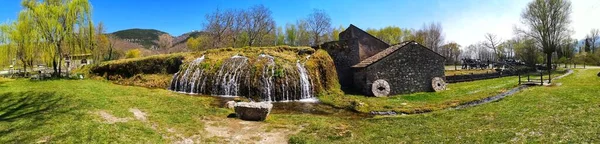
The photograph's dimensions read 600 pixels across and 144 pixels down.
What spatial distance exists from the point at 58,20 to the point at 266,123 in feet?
65.0

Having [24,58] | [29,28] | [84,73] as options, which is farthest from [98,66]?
[29,28]

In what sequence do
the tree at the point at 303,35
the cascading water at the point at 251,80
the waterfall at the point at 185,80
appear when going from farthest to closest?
the tree at the point at 303,35
the waterfall at the point at 185,80
the cascading water at the point at 251,80

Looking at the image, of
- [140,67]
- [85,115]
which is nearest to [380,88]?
[85,115]

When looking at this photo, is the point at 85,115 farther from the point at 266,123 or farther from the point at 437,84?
the point at 437,84

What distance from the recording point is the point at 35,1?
78.0 feet

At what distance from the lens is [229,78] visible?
24578mm

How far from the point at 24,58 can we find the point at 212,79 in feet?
58.0

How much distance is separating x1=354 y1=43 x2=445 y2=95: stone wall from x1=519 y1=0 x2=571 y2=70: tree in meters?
25.0

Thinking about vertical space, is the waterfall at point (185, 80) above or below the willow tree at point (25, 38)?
below

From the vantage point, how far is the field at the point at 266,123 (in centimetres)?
1001

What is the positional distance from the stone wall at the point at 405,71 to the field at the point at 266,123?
9089 millimetres

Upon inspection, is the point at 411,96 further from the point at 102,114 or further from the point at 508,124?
the point at 102,114

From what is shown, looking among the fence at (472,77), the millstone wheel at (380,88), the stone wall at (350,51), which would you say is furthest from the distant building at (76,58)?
the fence at (472,77)

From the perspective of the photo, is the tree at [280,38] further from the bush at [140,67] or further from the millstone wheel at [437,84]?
the millstone wheel at [437,84]
